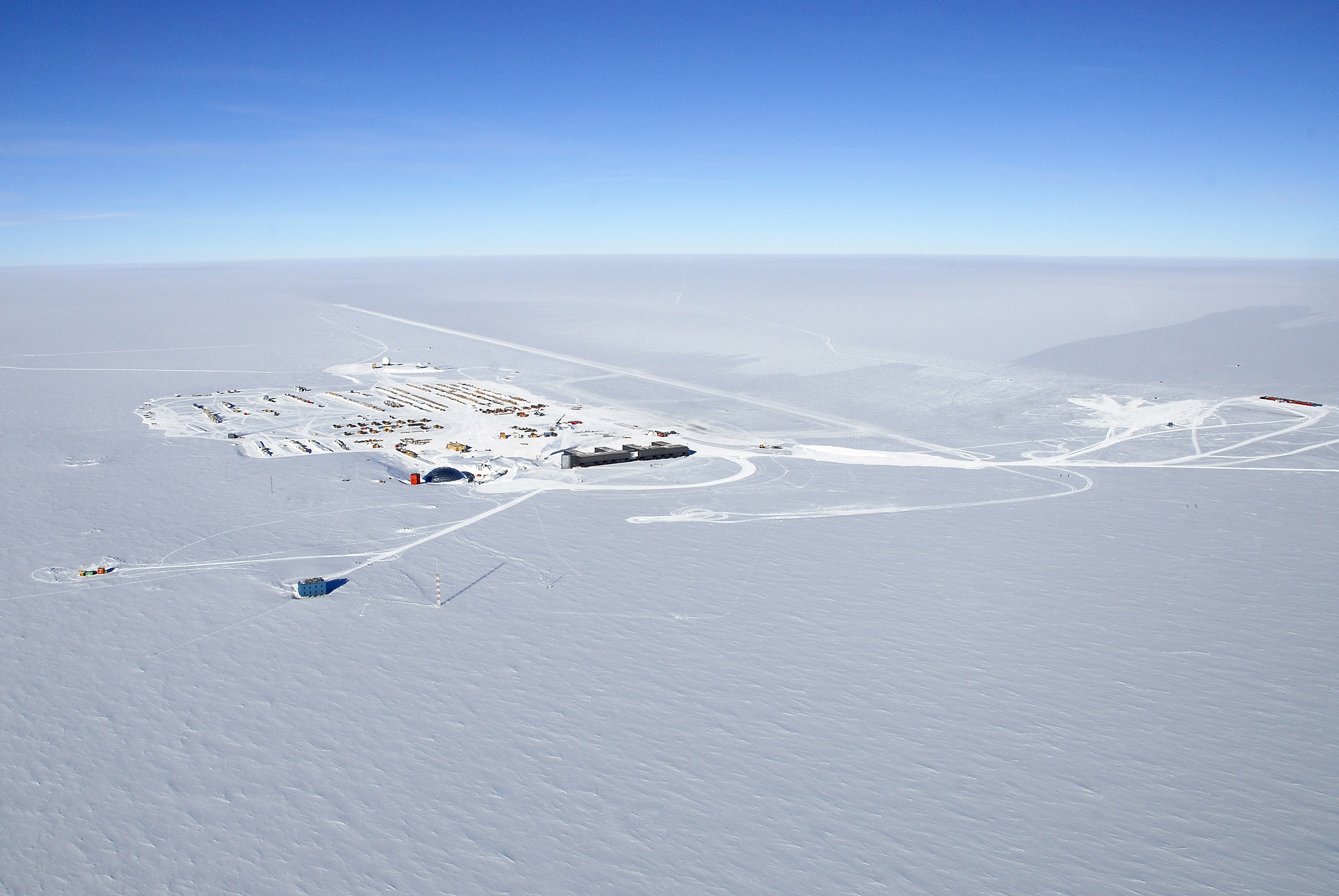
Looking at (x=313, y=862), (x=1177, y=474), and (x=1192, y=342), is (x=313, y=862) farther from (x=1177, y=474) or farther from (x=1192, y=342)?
(x=1192, y=342)

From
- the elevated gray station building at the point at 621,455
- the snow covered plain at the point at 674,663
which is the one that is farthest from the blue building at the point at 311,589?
the elevated gray station building at the point at 621,455

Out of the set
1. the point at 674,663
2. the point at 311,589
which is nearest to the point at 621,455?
the point at 311,589

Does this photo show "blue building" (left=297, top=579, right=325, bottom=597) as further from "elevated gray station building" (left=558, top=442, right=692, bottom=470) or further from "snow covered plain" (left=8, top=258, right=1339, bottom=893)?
"elevated gray station building" (left=558, top=442, right=692, bottom=470)

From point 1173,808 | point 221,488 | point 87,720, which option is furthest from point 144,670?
point 1173,808

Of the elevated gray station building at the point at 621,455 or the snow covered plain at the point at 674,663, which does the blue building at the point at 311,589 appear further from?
the elevated gray station building at the point at 621,455

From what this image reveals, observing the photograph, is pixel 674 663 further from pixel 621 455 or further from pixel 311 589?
pixel 621 455

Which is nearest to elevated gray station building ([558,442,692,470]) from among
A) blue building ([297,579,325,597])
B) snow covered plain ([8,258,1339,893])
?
→ snow covered plain ([8,258,1339,893])

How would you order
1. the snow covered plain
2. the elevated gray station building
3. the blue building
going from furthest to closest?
1. the elevated gray station building
2. the blue building
3. the snow covered plain
